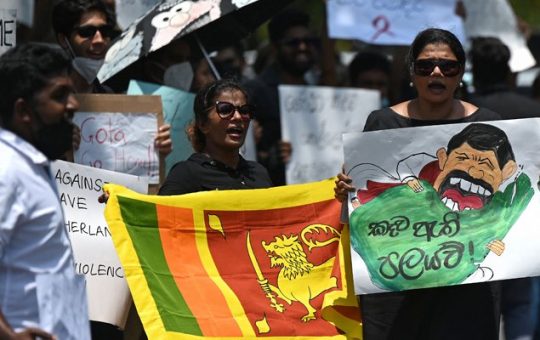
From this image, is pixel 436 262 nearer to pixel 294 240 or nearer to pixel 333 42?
pixel 294 240

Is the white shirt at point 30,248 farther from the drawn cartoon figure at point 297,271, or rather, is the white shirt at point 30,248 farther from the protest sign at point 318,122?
the protest sign at point 318,122

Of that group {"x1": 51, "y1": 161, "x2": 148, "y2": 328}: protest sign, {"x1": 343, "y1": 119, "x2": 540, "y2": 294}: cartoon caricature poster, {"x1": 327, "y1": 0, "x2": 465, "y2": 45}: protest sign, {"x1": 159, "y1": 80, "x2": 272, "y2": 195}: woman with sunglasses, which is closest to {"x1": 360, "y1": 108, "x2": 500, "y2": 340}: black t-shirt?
{"x1": 343, "y1": 119, "x2": 540, "y2": 294}: cartoon caricature poster

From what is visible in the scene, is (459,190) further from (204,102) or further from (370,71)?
(370,71)

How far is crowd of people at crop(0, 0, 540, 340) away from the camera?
4.42m

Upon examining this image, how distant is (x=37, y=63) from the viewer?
177 inches

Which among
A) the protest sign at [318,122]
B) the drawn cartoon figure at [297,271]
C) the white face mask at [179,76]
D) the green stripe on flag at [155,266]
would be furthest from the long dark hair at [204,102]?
the protest sign at [318,122]

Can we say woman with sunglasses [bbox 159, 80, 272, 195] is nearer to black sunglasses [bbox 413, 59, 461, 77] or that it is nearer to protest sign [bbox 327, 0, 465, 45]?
black sunglasses [bbox 413, 59, 461, 77]

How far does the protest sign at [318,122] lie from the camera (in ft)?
31.4

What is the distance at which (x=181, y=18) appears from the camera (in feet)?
24.6

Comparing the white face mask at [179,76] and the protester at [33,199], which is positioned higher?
the white face mask at [179,76]

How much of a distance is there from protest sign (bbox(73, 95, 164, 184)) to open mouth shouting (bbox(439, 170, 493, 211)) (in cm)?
165

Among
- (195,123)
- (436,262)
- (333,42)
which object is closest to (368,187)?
(436,262)

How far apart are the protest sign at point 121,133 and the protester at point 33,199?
257cm

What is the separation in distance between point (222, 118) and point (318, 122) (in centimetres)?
350
